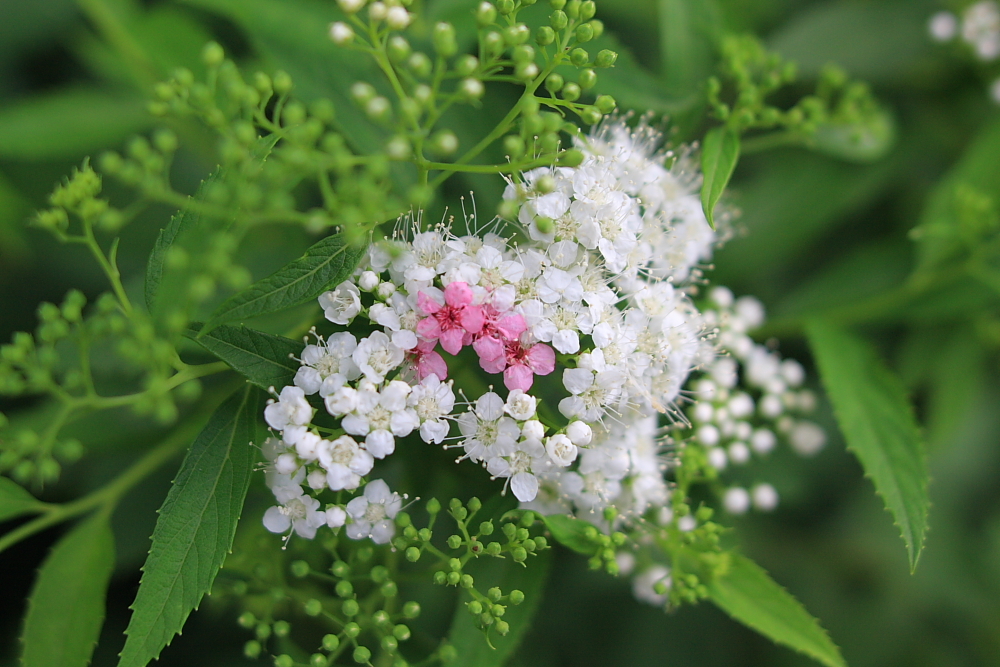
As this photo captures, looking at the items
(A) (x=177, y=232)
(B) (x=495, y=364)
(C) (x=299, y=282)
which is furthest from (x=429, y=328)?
(A) (x=177, y=232)

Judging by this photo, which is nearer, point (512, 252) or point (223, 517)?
point (223, 517)

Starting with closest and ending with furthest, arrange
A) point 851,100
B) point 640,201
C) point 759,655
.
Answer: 1. point 640,201
2. point 851,100
3. point 759,655

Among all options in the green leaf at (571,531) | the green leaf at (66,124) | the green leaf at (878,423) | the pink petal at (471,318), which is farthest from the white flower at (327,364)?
the green leaf at (66,124)

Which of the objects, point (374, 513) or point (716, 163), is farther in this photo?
point (716, 163)

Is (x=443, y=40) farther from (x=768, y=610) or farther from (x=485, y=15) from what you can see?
(x=768, y=610)

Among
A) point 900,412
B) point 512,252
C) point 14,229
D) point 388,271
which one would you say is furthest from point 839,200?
point 14,229

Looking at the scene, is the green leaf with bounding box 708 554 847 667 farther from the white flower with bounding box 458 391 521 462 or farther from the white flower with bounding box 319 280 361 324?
the white flower with bounding box 319 280 361 324

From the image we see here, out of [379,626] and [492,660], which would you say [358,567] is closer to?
[379,626]
